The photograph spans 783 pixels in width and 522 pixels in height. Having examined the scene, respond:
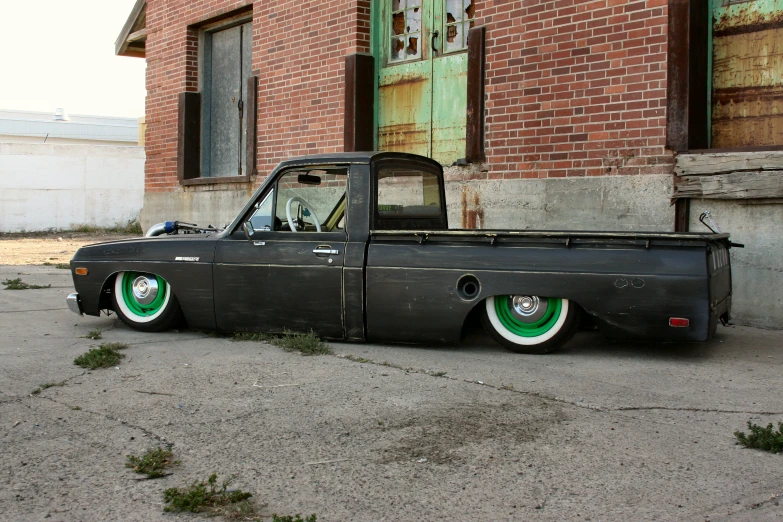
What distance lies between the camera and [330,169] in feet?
22.3

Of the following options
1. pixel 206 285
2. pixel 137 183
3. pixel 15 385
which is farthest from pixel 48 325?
pixel 137 183

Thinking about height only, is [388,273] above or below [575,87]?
below

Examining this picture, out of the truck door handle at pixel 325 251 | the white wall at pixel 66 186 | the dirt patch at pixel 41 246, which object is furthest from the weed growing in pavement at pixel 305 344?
the white wall at pixel 66 186

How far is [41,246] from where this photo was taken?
20344 mm

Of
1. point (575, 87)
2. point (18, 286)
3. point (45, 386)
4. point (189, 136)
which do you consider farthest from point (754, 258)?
point (189, 136)

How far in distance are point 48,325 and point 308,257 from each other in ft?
8.94

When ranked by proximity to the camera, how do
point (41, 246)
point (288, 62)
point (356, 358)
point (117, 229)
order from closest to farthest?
1. point (356, 358)
2. point (288, 62)
3. point (41, 246)
4. point (117, 229)

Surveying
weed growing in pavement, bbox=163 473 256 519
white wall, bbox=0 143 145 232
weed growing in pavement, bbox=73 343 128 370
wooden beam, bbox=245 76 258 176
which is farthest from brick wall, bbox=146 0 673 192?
white wall, bbox=0 143 145 232

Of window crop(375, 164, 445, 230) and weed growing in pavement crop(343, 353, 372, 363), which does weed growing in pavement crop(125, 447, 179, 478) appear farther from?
window crop(375, 164, 445, 230)

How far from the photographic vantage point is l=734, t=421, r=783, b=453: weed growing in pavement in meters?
3.85

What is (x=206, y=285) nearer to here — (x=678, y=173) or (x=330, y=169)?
(x=330, y=169)

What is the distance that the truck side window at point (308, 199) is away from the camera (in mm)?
6793

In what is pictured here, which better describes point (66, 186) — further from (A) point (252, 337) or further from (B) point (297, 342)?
(B) point (297, 342)

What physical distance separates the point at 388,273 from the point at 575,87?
11.3 ft
